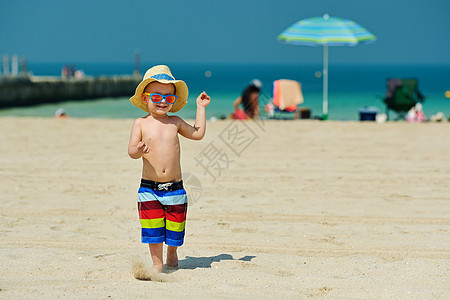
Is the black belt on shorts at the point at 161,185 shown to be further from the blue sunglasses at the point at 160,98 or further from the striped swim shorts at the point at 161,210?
the blue sunglasses at the point at 160,98

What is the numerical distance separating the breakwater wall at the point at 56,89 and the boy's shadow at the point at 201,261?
34.1 metres

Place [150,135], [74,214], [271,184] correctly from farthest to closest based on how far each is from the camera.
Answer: [271,184] → [74,214] → [150,135]

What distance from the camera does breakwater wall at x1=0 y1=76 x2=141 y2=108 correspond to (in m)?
37.2

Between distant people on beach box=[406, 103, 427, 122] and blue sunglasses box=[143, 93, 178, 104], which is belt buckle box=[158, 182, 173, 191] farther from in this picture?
distant people on beach box=[406, 103, 427, 122]

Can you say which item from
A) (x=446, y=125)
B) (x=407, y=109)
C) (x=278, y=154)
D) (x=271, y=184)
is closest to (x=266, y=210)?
(x=271, y=184)

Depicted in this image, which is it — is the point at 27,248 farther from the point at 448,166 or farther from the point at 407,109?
the point at 407,109

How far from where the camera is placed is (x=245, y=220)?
17.7ft

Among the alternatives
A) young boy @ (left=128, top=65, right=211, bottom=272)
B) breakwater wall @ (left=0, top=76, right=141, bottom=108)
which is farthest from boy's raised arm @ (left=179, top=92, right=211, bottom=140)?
breakwater wall @ (left=0, top=76, right=141, bottom=108)

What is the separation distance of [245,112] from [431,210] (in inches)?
319

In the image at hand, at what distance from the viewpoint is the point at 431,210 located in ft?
18.8

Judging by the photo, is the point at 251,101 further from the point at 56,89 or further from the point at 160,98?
the point at 56,89

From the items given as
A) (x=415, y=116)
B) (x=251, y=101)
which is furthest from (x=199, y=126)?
(x=415, y=116)

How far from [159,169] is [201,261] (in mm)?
753

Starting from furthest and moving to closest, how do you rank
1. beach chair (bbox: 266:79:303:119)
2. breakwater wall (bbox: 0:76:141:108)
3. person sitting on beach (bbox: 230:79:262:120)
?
breakwater wall (bbox: 0:76:141:108) < beach chair (bbox: 266:79:303:119) < person sitting on beach (bbox: 230:79:262:120)
